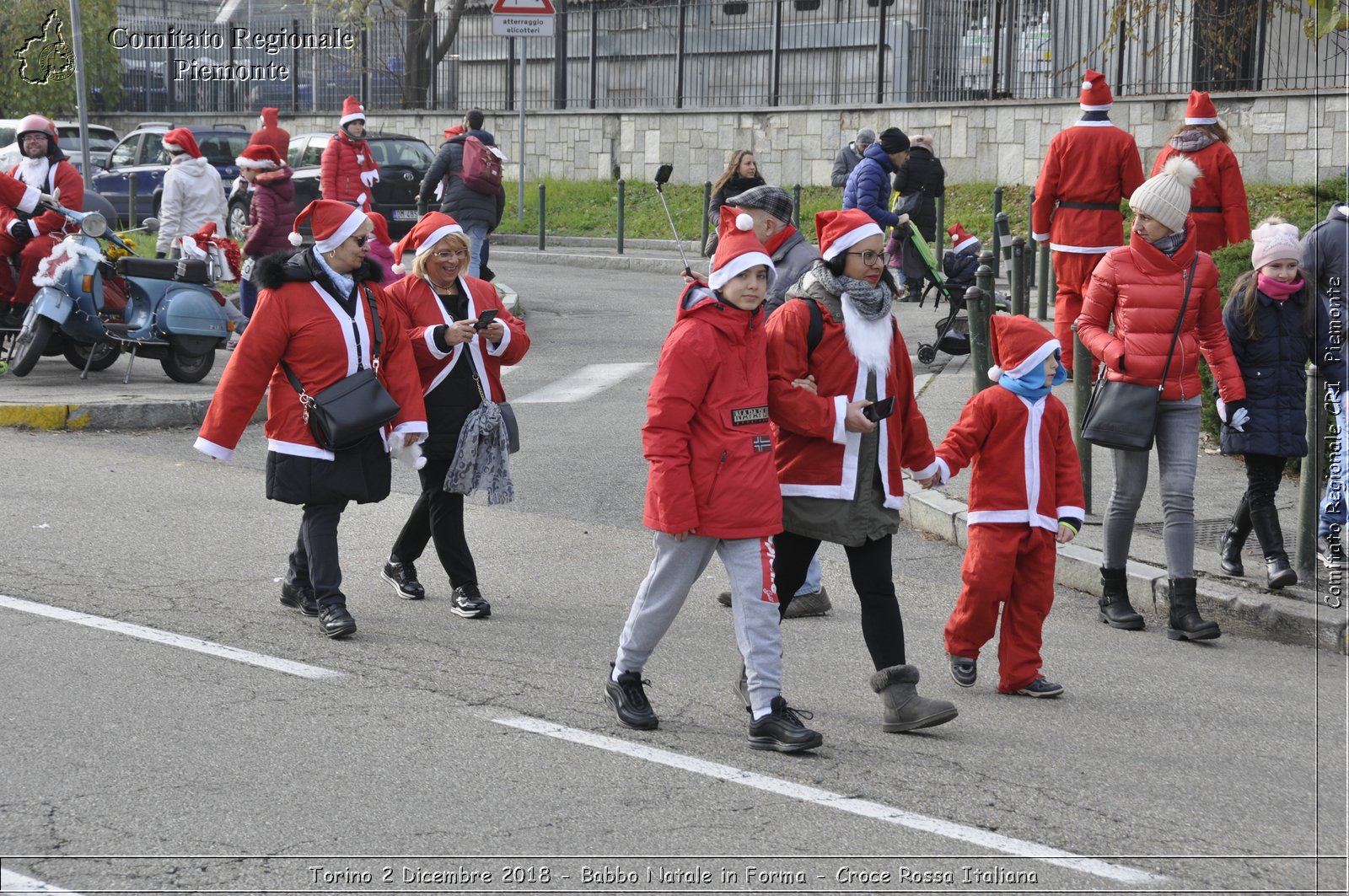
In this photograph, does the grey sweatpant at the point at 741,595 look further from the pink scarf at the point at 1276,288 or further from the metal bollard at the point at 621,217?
the metal bollard at the point at 621,217

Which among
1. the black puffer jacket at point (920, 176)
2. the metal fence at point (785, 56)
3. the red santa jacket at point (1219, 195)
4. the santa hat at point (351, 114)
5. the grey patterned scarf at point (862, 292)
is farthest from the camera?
the metal fence at point (785, 56)

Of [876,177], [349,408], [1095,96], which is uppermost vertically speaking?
[1095,96]

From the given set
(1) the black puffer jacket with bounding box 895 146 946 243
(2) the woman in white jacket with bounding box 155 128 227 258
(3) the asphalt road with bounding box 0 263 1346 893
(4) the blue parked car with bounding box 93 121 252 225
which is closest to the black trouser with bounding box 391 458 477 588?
(3) the asphalt road with bounding box 0 263 1346 893

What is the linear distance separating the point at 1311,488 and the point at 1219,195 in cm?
290

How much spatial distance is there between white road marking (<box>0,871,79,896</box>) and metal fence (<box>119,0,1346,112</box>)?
620 inches

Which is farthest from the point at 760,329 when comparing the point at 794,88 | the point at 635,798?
the point at 794,88

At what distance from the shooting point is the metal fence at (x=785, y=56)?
71.6 feet

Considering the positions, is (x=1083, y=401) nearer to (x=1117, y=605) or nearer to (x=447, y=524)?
(x=1117, y=605)

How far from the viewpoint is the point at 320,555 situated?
6.81 metres

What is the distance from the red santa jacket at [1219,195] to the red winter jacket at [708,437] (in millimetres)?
5228

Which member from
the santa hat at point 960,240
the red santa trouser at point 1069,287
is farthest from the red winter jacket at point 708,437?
the santa hat at point 960,240

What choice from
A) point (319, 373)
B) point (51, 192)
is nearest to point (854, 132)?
point (51, 192)

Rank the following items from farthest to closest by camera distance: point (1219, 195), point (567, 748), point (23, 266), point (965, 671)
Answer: point (23, 266)
point (1219, 195)
point (965, 671)
point (567, 748)

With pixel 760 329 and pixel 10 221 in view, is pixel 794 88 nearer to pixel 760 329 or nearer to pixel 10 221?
pixel 10 221
